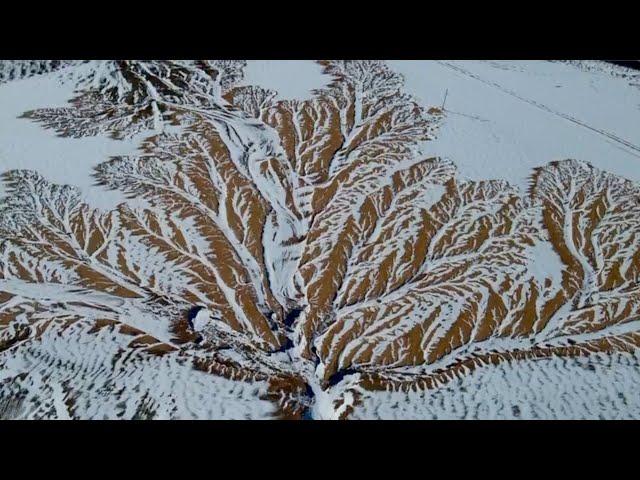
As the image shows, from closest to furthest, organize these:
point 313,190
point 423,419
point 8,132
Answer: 1. point 423,419
2. point 313,190
3. point 8,132

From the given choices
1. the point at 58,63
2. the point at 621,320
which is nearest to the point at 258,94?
the point at 58,63

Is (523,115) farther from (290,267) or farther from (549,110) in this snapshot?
(290,267)

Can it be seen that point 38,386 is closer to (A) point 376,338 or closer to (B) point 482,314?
(A) point 376,338

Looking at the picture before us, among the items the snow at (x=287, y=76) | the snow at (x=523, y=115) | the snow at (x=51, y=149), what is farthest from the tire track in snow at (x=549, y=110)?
the snow at (x=51, y=149)

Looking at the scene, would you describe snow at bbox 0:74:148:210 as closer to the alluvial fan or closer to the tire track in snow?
the alluvial fan

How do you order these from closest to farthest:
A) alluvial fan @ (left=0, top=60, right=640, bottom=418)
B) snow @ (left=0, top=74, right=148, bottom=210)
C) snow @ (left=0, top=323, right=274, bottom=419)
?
1. snow @ (left=0, top=323, right=274, bottom=419)
2. alluvial fan @ (left=0, top=60, right=640, bottom=418)
3. snow @ (left=0, top=74, right=148, bottom=210)

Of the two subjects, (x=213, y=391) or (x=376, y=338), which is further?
(x=376, y=338)

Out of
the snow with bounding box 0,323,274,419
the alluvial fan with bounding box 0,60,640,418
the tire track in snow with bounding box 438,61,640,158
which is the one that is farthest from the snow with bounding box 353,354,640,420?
the tire track in snow with bounding box 438,61,640,158
